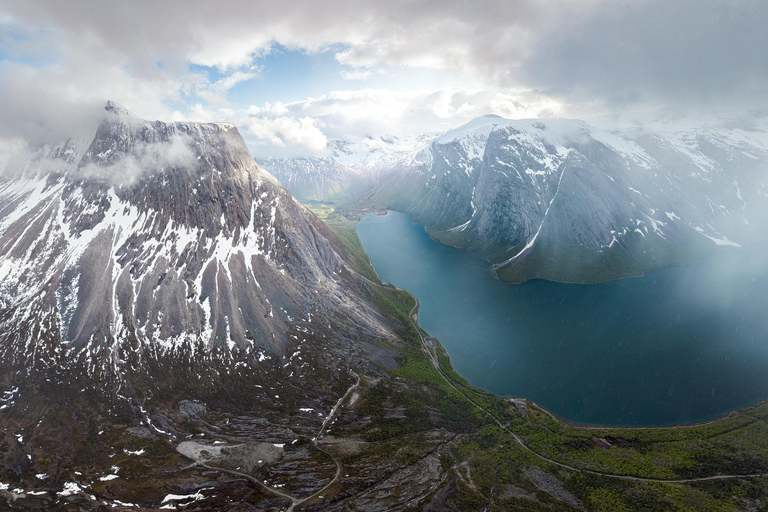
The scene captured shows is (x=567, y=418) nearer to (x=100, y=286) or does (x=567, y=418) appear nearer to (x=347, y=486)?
(x=347, y=486)

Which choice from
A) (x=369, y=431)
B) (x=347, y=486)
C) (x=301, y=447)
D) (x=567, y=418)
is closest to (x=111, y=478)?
(x=301, y=447)

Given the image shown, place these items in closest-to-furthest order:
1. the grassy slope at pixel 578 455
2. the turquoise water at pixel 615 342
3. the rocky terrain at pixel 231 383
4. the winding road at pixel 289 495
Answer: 1. the grassy slope at pixel 578 455
2. the winding road at pixel 289 495
3. the rocky terrain at pixel 231 383
4. the turquoise water at pixel 615 342

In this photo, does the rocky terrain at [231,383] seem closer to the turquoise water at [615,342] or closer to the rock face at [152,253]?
the rock face at [152,253]

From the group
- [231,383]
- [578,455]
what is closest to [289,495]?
[231,383]

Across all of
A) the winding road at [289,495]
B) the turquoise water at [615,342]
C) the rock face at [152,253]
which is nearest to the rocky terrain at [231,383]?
the winding road at [289,495]

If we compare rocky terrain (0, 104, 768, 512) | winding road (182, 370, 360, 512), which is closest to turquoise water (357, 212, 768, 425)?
rocky terrain (0, 104, 768, 512)

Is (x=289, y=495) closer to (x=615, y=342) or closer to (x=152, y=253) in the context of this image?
(x=152, y=253)

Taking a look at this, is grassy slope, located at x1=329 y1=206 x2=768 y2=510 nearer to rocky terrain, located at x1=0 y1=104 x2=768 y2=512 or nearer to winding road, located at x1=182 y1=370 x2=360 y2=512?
rocky terrain, located at x1=0 y1=104 x2=768 y2=512
